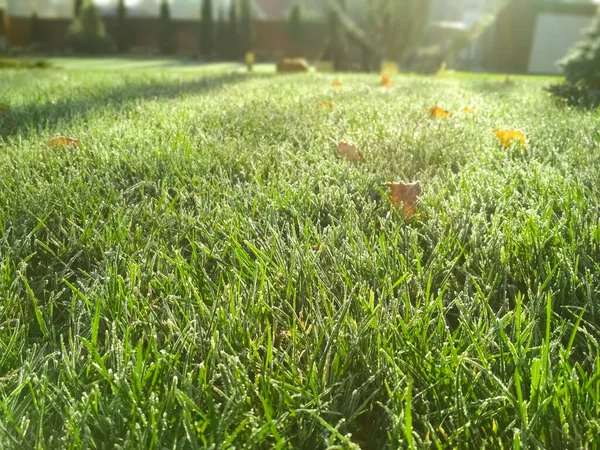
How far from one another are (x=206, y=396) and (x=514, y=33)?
2693cm

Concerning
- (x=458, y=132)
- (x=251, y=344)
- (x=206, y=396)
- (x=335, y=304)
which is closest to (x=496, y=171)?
(x=458, y=132)

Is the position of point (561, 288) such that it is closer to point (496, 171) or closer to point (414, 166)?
point (496, 171)

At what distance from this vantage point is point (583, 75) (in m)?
5.00

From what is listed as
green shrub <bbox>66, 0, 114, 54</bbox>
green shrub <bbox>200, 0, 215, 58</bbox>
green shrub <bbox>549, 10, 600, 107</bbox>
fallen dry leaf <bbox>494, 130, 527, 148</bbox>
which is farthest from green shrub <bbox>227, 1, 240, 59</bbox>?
fallen dry leaf <bbox>494, 130, 527, 148</bbox>

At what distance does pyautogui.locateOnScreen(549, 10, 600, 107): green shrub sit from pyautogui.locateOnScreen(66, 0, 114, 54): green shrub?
2292cm

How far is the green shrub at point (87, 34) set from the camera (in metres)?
24.1

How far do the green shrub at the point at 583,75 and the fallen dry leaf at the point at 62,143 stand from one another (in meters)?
3.24

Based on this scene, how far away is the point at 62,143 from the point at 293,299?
1332 mm

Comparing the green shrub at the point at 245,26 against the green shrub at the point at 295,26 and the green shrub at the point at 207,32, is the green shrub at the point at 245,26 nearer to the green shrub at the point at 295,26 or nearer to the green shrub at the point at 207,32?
the green shrub at the point at 207,32

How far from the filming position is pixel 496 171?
1694 mm

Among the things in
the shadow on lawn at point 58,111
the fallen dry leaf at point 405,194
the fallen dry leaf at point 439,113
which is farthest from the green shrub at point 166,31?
the fallen dry leaf at point 405,194

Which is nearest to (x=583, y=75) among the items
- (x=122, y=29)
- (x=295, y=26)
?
(x=295, y=26)

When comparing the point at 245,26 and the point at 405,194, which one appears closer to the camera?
the point at 405,194

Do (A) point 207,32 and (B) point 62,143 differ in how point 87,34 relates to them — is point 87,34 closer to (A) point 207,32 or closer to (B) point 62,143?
(A) point 207,32
